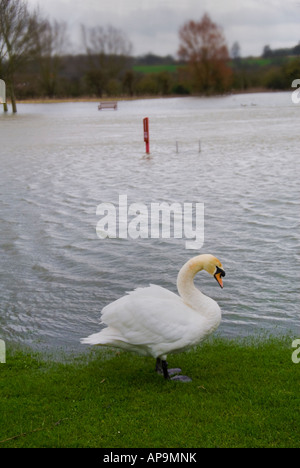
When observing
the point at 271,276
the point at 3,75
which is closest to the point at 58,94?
the point at 3,75

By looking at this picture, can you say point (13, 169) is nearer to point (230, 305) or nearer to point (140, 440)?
point (230, 305)

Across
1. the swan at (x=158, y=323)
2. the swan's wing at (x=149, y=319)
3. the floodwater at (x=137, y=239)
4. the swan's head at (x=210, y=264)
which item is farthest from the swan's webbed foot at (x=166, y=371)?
the floodwater at (x=137, y=239)

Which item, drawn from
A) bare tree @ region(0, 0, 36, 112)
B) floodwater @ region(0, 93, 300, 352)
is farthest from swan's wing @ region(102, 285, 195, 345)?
bare tree @ region(0, 0, 36, 112)

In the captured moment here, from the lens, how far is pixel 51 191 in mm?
19797

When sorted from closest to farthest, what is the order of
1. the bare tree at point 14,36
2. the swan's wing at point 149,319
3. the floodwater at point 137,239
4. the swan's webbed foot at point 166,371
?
the swan's wing at point 149,319 < the swan's webbed foot at point 166,371 < the floodwater at point 137,239 < the bare tree at point 14,36

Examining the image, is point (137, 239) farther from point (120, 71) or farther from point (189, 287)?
point (120, 71)

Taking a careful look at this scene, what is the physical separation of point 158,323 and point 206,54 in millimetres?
84914

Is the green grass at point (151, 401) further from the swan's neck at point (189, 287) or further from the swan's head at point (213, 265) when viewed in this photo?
the swan's head at point (213, 265)

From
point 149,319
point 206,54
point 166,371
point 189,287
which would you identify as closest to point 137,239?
point 189,287

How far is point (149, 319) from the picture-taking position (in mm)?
5820

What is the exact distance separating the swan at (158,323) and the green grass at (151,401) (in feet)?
1.38

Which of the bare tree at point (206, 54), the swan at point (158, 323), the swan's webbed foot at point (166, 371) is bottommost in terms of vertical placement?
the swan's webbed foot at point (166, 371)

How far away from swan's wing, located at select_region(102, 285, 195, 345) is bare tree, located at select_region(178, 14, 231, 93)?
79.9 metres

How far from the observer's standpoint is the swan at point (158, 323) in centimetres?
582
